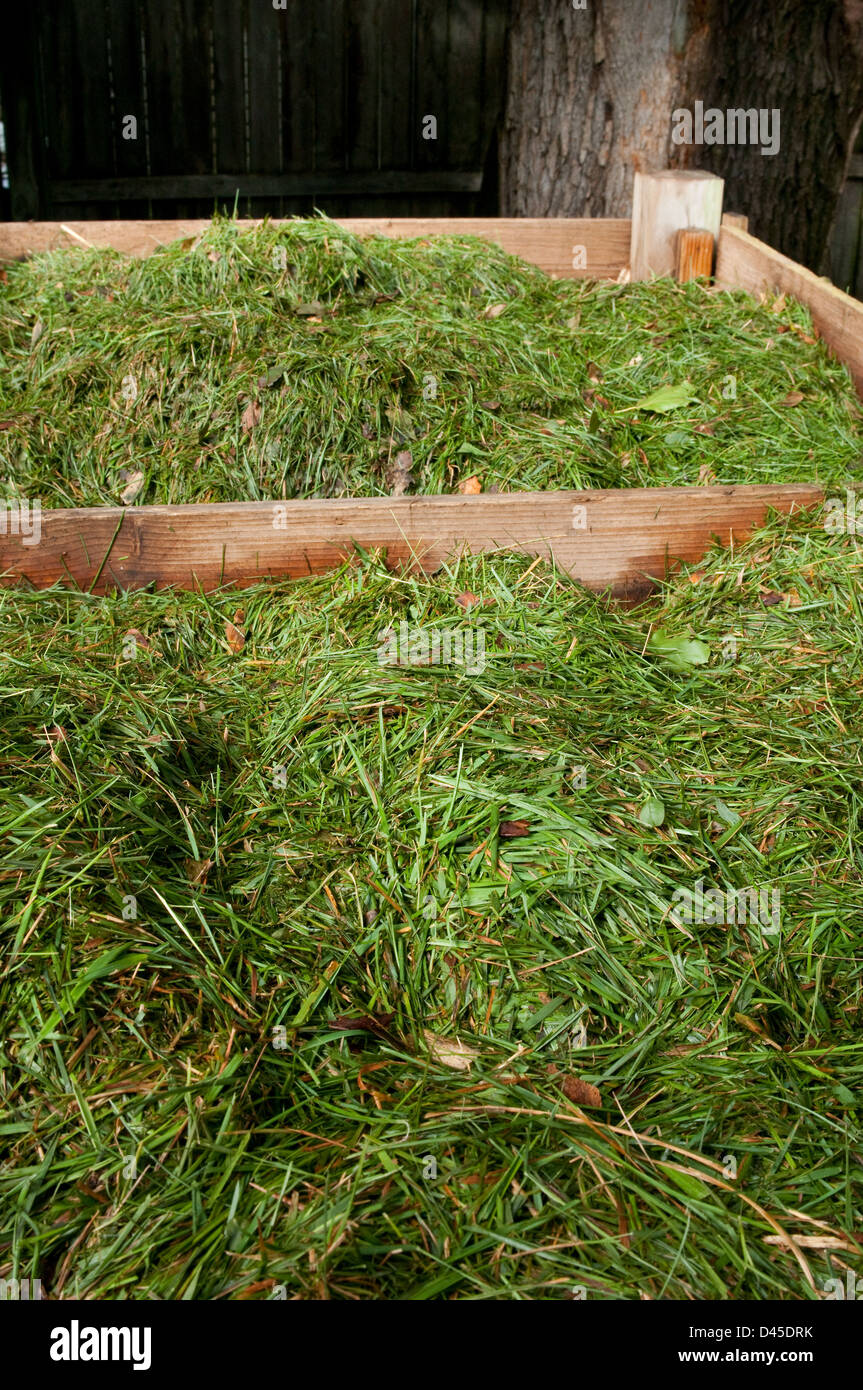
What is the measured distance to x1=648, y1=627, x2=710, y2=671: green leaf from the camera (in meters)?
2.97

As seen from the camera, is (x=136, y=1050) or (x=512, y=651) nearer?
(x=136, y=1050)

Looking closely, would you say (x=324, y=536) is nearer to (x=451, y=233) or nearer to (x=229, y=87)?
(x=451, y=233)

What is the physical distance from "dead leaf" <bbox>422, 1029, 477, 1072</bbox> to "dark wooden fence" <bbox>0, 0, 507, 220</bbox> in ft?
20.6

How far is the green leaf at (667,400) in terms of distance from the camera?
3.89 meters

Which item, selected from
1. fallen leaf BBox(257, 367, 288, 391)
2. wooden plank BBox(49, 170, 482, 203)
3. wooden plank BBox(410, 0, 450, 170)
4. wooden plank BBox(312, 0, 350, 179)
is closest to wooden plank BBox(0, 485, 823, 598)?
fallen leaf BBox(257, 367, 288, 391)

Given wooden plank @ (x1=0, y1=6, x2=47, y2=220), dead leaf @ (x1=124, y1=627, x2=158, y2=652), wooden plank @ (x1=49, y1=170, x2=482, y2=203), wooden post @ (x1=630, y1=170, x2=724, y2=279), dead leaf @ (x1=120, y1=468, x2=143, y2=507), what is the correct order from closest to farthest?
1. dead leaf @ (x1=124, y1=627, x2=158, y2=652)
2. dead leaf @ (x1=120, y1=468, x2=143, y2=507)
3. wooden post @ (x1=630, y1=170, x2=724, y2=279)
4. wooden plank @ (x1=0, y1=6, x2=47, y2=220)
5. wooden plank @ (x1=49, y1=170, x2=482, y2=203)

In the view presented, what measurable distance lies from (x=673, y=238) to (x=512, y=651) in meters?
2.67

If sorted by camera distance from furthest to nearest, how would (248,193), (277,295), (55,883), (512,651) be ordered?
1. (248,193)
2. (277,295)
3. (512,651)
4. (55,883)

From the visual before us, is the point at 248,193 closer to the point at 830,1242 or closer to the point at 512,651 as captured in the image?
the point at 512,651

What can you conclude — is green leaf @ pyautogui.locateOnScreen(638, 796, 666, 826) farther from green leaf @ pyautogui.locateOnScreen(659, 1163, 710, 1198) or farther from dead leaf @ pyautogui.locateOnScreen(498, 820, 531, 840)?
green leaf @ pyautogui.locateOnScreen(659, 1163, 710, 1198)

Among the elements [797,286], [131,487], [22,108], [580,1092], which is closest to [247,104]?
[22,108]

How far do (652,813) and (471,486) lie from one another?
56.7 inches

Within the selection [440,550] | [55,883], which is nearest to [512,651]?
[440,550]

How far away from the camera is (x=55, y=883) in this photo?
2.06 metres
